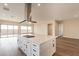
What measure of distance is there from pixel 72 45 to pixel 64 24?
1.72 feet

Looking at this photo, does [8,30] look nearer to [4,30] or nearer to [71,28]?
[4,30]

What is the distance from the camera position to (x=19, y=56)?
5.45ft

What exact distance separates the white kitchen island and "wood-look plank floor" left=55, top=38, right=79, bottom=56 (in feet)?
0.37

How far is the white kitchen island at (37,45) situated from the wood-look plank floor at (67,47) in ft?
0.37

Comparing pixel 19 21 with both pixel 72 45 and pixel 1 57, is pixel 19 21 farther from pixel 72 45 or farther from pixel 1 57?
pixel 72 45

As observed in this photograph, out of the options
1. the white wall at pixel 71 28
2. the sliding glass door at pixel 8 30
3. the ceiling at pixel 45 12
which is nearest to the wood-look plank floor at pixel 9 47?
the sliding glass door at pixel 8 30

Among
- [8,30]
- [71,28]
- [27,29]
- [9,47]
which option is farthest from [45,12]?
[9,47]

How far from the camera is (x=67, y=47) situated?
184cm

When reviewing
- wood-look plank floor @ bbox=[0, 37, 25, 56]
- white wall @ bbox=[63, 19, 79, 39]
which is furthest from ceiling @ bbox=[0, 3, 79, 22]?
wood-look plank floor @ bbox=[0, 37, 25, 56]

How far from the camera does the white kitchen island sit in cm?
170

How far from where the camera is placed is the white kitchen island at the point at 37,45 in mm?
1701

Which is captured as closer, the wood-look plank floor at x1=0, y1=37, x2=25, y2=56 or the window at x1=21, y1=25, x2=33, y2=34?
the wood-look plank floor at x1=0, y1=37, x2=25, y2=56

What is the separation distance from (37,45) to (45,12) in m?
0.73

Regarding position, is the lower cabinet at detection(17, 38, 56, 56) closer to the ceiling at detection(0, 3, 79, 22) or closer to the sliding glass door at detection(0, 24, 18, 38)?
the sliding glass door at detection(0, 24, 18, 38)
